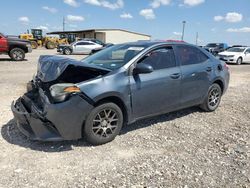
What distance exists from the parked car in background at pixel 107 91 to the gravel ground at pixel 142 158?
27 centimetres

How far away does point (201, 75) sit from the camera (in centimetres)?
558

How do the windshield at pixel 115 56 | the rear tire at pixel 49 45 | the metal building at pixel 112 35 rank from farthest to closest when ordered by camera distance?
the metal building at pixel 112 35 < the rear tire at pixel 49 45 < the windshield at pixel 115 56

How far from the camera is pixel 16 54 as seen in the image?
55.9ft

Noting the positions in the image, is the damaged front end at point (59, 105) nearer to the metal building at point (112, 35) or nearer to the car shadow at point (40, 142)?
the car shadow at point (40, 142)

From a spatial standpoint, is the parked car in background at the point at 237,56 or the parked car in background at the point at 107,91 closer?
the parked car in background at the point at 107,91

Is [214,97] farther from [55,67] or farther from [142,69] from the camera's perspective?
[55,67]

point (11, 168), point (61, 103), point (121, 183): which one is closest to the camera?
point (121, 183)

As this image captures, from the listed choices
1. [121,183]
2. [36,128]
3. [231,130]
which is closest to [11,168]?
[36,128]

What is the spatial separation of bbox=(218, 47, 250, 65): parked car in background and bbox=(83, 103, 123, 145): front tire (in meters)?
18.4

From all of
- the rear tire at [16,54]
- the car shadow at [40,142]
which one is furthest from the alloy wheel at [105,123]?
the rear tire at [16,54]

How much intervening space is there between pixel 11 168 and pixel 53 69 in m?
1.50

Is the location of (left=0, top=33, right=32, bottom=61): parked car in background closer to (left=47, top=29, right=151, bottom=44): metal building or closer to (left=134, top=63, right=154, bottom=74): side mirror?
(left=134, top=63, right=154, bottom=74): side mirror

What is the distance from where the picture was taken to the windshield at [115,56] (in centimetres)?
461

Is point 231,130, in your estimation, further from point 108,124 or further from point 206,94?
point 108,124
